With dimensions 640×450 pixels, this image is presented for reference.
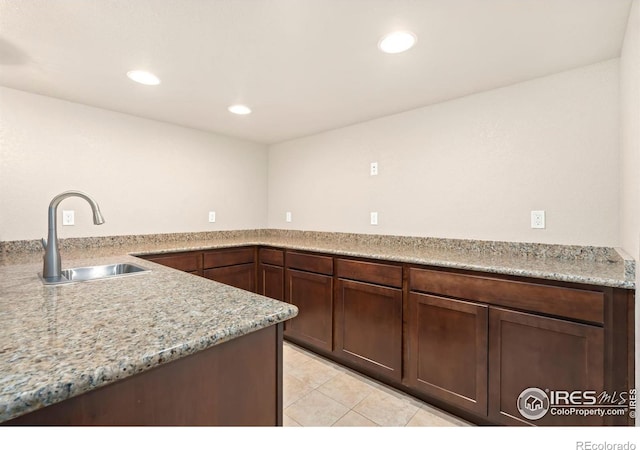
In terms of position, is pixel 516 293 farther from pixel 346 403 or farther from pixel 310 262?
pixel 310 262

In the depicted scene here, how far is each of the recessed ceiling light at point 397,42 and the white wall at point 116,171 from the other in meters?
2.28

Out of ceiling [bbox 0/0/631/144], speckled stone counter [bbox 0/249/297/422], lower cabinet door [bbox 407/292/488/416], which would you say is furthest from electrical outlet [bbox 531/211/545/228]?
speckled stone counter [bbox 0/249/297/422]

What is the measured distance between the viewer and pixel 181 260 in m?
2.47

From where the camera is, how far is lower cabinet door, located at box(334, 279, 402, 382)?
1.99 metres

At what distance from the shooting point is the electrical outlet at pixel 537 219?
1.92m

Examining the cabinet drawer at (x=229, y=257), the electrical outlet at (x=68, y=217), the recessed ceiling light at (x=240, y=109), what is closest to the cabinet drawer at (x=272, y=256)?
the cabinet drawer at (x=229, y=257)

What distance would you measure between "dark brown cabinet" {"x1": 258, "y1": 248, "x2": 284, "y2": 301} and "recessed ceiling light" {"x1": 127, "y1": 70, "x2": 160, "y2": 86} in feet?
5.27

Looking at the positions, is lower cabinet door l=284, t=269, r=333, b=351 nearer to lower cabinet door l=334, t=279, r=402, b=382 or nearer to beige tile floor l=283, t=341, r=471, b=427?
lower cabinet door l=334, t=279, r=402, b=382

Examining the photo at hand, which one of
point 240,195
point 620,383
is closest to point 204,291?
point 620,383

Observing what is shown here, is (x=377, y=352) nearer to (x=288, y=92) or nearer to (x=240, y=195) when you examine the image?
(x=288, y=92)

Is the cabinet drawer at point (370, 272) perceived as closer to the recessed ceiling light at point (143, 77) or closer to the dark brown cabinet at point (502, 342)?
the dark brown cabinet at point (502, 342)

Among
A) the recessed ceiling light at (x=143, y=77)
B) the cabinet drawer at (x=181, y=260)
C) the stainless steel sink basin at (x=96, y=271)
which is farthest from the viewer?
the cabinet drawer at (x=181, y=260)

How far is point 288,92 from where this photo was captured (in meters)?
2.23

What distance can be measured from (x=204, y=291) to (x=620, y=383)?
175 centimetres
